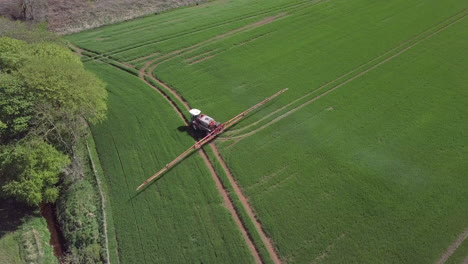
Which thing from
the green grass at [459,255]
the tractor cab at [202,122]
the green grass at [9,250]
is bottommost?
the green grass at [459,255]

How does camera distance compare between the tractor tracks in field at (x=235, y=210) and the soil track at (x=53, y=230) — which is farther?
the soil track at (x=53, y=230)

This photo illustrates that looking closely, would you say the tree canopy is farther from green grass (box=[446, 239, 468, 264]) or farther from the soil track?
green grass (box=[446, 239, 468, 264])

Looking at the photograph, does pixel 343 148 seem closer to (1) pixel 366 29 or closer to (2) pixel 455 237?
(2) pixel 455 237

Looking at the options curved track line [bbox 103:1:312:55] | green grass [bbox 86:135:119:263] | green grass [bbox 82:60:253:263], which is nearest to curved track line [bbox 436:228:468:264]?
green grass [bbox 82:60:253:263]

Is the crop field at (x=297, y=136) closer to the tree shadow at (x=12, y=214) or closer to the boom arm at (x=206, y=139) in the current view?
the boom arm at (x=206, y=139)

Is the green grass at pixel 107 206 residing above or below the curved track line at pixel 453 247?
above

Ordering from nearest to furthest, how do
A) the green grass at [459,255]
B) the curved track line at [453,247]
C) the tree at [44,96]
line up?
the green grass at [459,255], the curved track line at [453,247], the tree at [44,96]

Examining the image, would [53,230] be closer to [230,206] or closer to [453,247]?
[230,206]

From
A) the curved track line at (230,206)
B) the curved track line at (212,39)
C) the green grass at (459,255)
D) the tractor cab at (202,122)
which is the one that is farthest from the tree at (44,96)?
the green grass at (459,255)
